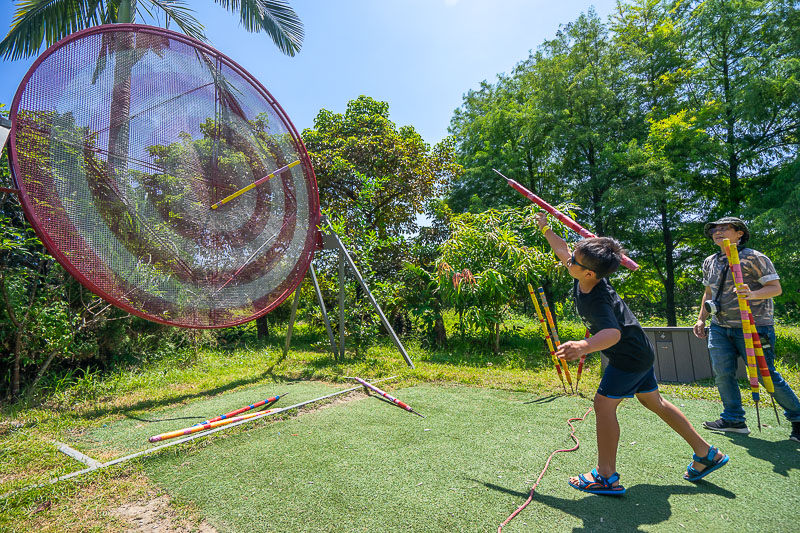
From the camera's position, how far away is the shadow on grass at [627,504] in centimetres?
189

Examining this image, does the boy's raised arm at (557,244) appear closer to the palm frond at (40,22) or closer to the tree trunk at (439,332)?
the tree trunk at (439,332)

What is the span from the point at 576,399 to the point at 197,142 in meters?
4.69

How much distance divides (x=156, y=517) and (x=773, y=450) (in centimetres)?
384

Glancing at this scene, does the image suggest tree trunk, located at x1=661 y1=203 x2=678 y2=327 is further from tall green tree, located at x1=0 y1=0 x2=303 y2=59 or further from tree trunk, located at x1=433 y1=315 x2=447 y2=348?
tall green tree, located at x1=0 y1=0 x2=303 y2=59

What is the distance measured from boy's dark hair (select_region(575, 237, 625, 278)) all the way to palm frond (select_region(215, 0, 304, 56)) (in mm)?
7762

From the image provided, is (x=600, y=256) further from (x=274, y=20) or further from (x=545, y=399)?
(x=274, y=20)

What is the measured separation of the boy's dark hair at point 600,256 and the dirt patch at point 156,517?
2.27m

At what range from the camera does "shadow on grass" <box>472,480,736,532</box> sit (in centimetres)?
189

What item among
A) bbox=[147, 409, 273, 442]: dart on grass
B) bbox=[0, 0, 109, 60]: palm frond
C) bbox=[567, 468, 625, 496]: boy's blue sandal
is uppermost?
bbox=[0, 0, 109, 60]: palm frond

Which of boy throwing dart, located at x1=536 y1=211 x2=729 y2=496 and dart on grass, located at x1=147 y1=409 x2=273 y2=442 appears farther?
dart on grass, located at x1=147 y1=409 x2=273 y2=442

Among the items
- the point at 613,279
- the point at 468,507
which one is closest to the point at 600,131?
the point at 613,279

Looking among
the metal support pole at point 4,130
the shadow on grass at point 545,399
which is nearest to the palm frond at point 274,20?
the metal support pole at point 4,130

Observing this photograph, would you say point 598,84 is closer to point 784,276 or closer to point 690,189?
point 690,189

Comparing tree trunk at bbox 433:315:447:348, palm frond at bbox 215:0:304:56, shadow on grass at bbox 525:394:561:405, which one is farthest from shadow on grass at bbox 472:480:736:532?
palm frond at bbox 215:0:304:56
